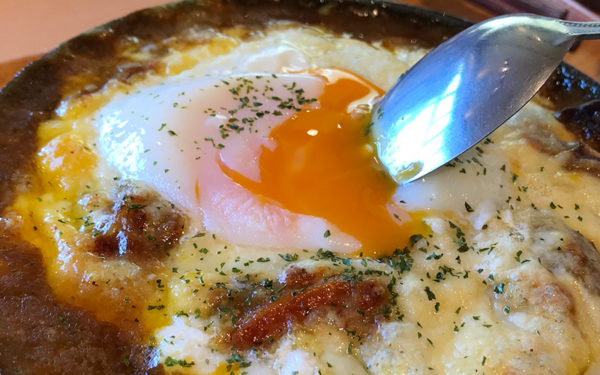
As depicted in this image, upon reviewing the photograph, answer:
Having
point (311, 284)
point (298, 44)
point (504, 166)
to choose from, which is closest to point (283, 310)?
point (311, 284)

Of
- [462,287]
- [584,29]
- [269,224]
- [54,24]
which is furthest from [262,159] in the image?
[54,24]

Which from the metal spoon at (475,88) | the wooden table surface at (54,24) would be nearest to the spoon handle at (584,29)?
the metal spoon at (475,88)

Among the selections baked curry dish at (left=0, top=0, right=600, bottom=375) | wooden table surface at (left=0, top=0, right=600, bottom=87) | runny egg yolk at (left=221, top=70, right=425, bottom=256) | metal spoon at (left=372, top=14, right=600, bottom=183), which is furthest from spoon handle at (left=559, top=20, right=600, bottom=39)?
wooden table surface at (left=0, top=0, right=600, bottom=87)

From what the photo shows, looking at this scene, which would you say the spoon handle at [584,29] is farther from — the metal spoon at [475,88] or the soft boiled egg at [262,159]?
the soft boiled egg at [262,159]

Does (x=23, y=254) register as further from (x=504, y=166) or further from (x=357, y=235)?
(x=504, y=166)

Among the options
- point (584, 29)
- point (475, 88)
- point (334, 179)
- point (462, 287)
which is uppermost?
point (584, 29)

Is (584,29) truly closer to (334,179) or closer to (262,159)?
(334,179)
